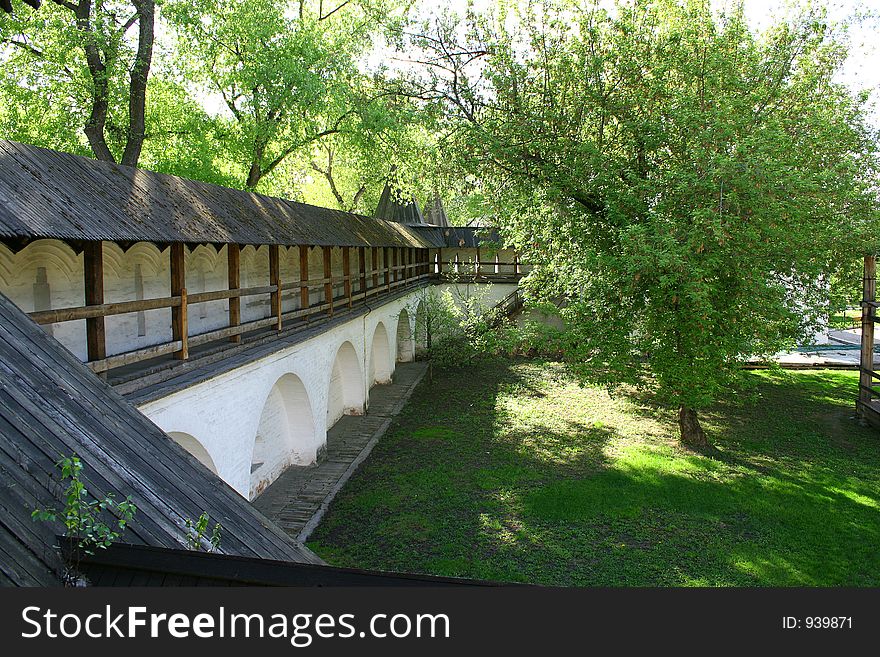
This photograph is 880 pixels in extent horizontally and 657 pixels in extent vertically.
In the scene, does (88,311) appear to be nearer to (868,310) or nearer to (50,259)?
(50,259)

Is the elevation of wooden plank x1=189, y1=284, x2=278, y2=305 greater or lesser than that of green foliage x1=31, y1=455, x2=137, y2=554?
greater

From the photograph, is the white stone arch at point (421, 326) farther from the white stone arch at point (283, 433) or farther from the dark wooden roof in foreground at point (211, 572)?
the dark wooden roof in foreground at point (211, 572)

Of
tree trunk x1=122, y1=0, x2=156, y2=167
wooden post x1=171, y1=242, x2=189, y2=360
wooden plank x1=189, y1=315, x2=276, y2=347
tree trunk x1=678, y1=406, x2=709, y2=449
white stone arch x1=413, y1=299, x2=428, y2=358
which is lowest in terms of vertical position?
tree trunk x1=678, y1=406, x2=709, y2=449

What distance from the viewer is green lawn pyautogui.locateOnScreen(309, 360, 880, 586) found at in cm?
983

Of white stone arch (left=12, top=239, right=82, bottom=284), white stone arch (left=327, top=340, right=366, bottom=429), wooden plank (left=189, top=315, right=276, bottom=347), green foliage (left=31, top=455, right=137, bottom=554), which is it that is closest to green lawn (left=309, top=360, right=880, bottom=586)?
white stone arch (left=327, top=340, right=366, bottom=429)

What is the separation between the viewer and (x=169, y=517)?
3.42 m

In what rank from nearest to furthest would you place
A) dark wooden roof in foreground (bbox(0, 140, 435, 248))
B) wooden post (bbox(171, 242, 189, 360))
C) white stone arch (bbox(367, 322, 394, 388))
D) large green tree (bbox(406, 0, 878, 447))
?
dark wooden roof in foreground (bbox(0, 140, 435, 248)), wooden post (bbox(171, 242, 189, 360)), large green tree (bbox(406, 0, 878, 447)), white stone arch (bbox(367, 322, 394, 388))

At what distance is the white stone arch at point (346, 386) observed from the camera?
686 inches

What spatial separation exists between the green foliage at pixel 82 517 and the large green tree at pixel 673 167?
10016mm

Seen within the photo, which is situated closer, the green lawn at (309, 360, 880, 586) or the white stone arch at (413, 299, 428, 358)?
the green lawn at (309, 360, 880, 586)

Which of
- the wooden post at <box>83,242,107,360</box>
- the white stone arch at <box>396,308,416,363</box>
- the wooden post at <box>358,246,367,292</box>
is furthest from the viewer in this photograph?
the white stone arch at <box>396,308,416,363</box>

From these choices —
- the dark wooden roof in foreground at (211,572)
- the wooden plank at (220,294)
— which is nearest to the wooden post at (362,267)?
the wooden plank at (220,294)

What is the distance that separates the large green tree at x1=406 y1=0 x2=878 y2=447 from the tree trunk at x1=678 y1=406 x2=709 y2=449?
0.03 m

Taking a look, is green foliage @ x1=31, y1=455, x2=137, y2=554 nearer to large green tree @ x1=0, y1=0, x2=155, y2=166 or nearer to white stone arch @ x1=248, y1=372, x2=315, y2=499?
white stone arch @ x1=248, y1=372, x2=315, y2=499
